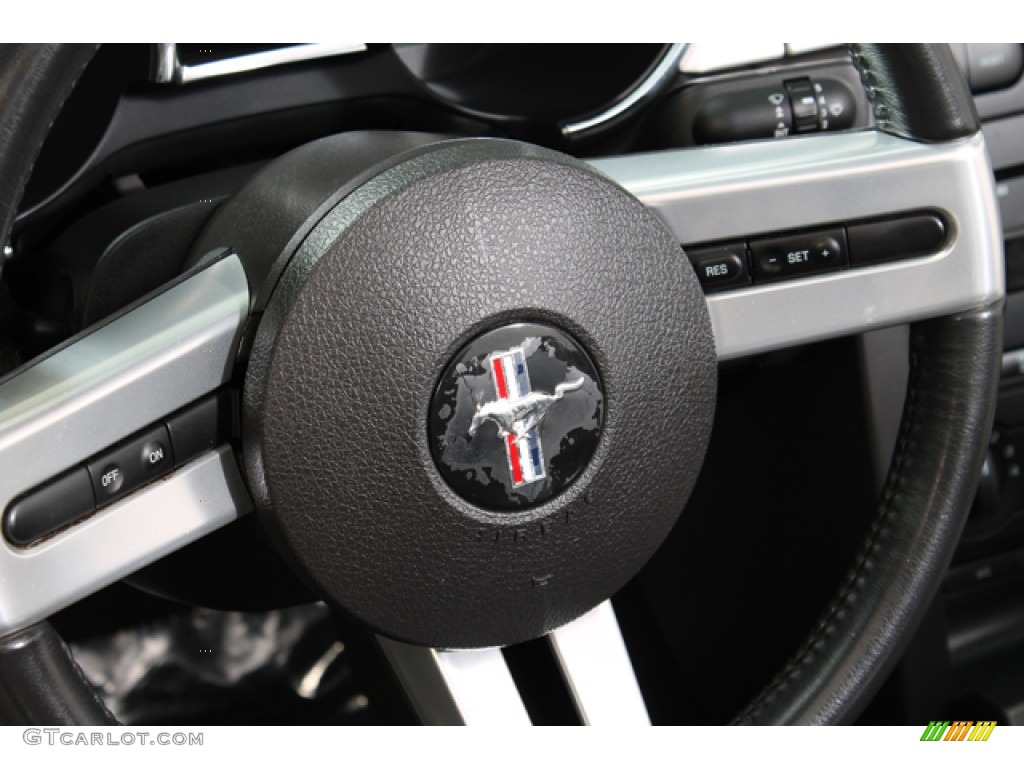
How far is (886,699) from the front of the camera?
1.04m

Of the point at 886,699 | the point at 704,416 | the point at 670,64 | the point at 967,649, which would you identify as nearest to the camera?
the point at 704,416

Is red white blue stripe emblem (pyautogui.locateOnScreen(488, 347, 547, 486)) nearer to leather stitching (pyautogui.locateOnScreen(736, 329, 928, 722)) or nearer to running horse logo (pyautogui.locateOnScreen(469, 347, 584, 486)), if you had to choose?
running horse logo (pyautogui.locateOnScreen(469, 347, 584, 486))

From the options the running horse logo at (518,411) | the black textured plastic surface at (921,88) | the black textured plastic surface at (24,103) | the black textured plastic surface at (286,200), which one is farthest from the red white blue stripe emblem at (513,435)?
the black textured plastic surface at (921,88)

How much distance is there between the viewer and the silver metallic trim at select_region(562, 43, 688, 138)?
923 millimetres

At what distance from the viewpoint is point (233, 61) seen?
82 centimetres

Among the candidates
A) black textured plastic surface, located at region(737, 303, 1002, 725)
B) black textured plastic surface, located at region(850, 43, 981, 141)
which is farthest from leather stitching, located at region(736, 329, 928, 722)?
black textured plastic surface, located at region(850, 43, 981, 141)

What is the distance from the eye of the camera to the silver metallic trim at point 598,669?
750 mm

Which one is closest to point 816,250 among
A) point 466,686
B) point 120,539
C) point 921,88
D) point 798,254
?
point 798,254

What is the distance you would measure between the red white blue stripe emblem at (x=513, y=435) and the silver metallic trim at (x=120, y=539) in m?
0.14

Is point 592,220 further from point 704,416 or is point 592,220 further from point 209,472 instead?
point 209,472

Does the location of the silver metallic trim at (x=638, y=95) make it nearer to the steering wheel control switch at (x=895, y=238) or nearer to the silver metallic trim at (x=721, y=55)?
the silver metallic trim at (x=721, y=55)

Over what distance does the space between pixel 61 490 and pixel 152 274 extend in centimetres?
20

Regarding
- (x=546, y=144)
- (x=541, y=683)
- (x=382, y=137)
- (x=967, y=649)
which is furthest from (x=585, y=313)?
(x=967, y=649)
